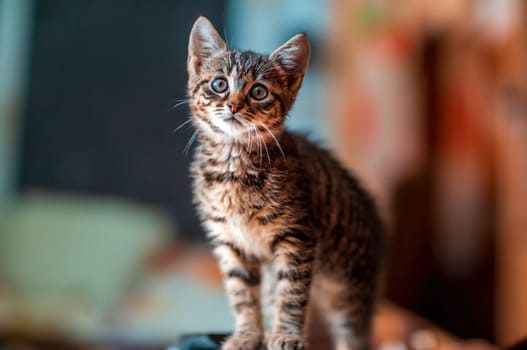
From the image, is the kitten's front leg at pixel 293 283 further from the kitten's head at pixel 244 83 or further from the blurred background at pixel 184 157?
the blurred background at pixel 184 157

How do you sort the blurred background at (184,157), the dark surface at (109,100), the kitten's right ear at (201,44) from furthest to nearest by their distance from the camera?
the dark surface at (109,100) → the blurred background at (184,157) → the kitten's right ear at (201,44)

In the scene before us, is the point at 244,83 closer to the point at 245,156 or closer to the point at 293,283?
the point at 245,156

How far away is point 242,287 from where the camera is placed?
79cm

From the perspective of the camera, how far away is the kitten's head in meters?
0.72

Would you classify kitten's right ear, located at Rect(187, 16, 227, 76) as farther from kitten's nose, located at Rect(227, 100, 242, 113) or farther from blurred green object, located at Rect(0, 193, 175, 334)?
blurred green object, located at Rect(0, 193, 175, 334)

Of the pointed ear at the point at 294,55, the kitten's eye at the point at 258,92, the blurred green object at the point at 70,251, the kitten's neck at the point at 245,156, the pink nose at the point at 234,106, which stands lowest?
the blurred green object at the point at 70,251

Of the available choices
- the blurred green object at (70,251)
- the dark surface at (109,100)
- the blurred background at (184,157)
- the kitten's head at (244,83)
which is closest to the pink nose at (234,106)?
the kitten's head at (244,83)

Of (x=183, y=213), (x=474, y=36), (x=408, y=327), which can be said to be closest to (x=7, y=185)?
(x=183, y=213)

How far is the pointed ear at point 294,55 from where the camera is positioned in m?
0.70

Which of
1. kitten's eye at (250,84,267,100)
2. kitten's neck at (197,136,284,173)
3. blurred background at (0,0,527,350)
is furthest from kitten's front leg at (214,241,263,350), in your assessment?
blurred background at (0,0,527,350)

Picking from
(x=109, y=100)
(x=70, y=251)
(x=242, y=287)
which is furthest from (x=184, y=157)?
(x=242, y=287)

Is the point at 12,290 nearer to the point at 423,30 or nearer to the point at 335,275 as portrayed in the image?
the point at 335,275

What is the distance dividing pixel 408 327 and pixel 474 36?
1.72m

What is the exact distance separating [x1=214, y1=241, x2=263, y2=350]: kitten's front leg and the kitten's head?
0.17 meters
